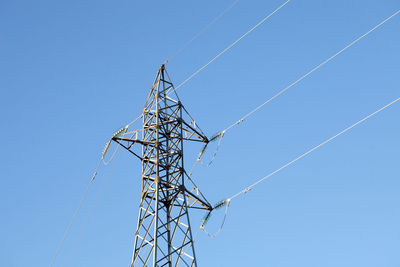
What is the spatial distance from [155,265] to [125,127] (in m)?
8.15

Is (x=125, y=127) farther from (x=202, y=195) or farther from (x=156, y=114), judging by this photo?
(x=202, y=195)

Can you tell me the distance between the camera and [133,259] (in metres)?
23.0

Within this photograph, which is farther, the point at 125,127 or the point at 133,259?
the point at 125,127

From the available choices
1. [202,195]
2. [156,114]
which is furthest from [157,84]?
[202,195]

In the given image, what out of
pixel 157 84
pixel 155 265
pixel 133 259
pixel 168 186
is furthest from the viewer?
pixel 157 84

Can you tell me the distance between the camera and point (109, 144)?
1096 inches

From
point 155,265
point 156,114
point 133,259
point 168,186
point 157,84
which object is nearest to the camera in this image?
point 155,265

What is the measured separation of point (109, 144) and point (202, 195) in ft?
17.1

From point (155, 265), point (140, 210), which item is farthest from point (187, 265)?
point (140, 210)

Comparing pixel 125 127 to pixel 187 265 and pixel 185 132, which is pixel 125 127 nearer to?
pixel 185 132

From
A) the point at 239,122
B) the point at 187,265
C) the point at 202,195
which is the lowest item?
the point at 187,265

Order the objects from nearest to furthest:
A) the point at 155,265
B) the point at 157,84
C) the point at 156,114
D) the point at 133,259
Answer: the point at 155,265 < the point at 133,259 < the point at 156,114 < the point at 157,84

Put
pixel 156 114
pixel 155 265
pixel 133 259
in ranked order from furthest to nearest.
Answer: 1. pixel 156 114
2. pixel 133 259
3. pixel 155 265

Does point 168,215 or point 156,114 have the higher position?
point 156,114
